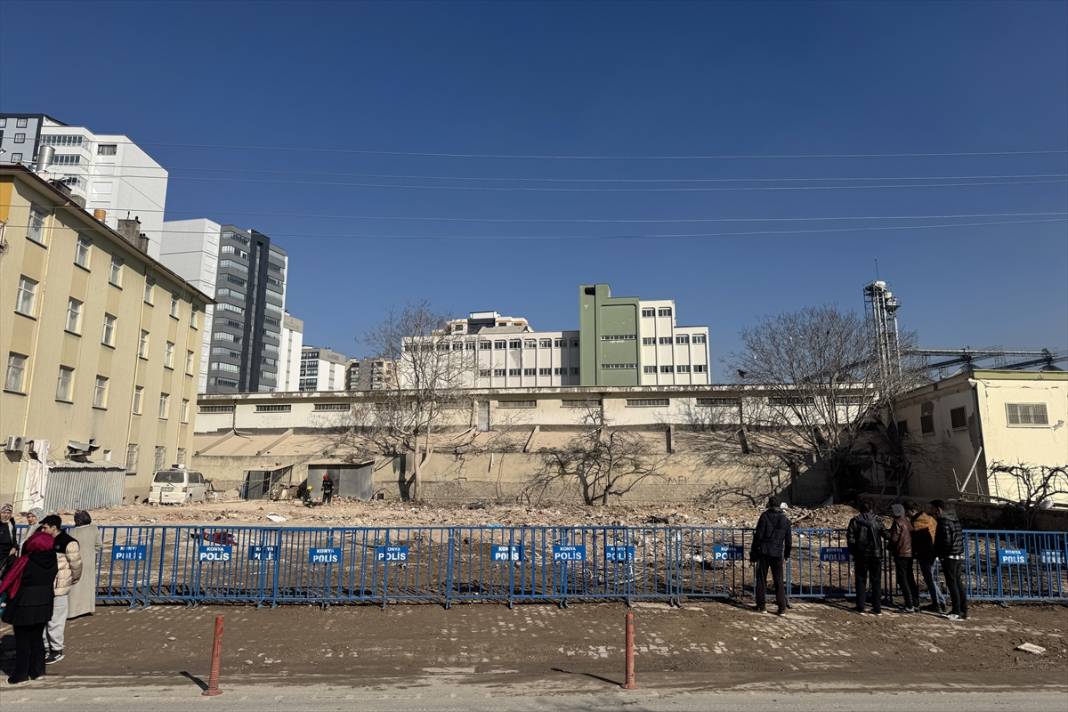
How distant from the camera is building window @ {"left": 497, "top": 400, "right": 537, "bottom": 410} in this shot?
1522 inches

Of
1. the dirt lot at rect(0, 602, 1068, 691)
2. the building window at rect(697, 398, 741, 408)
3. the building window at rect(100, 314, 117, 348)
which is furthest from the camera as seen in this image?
the building window at rect(697, 398, 741, 408)

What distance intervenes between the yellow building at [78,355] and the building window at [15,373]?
0.05 m

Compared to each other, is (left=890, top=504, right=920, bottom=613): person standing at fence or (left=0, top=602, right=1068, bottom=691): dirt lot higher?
(left=890, top=504, right=920, bottom=613): person standing at fence

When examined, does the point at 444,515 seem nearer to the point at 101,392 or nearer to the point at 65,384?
the point at 65,384

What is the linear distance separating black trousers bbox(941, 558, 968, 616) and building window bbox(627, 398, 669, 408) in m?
27.8

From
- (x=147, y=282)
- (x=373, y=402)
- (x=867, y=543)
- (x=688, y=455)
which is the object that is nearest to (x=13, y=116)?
(x=147, y=282)

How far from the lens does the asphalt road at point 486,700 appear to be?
6.09 metres

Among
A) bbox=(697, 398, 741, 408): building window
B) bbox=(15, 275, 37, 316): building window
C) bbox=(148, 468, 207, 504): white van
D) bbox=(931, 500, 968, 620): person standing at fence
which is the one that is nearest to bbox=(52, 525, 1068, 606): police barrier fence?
bbox=(931, 500, 968, 620): person standing at fence

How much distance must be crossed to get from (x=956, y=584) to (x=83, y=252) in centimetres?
3125

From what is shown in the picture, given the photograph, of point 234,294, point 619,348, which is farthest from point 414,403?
point 234,294

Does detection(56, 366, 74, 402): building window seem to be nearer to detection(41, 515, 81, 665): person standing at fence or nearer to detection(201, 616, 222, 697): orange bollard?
detection(41, 515, 81, 665): person standing at fence

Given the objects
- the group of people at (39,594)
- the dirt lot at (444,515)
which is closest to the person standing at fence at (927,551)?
the dirt lot at (444,515)

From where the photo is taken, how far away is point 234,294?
98.1 meters

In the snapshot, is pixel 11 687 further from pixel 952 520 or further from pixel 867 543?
pixel 952 520
